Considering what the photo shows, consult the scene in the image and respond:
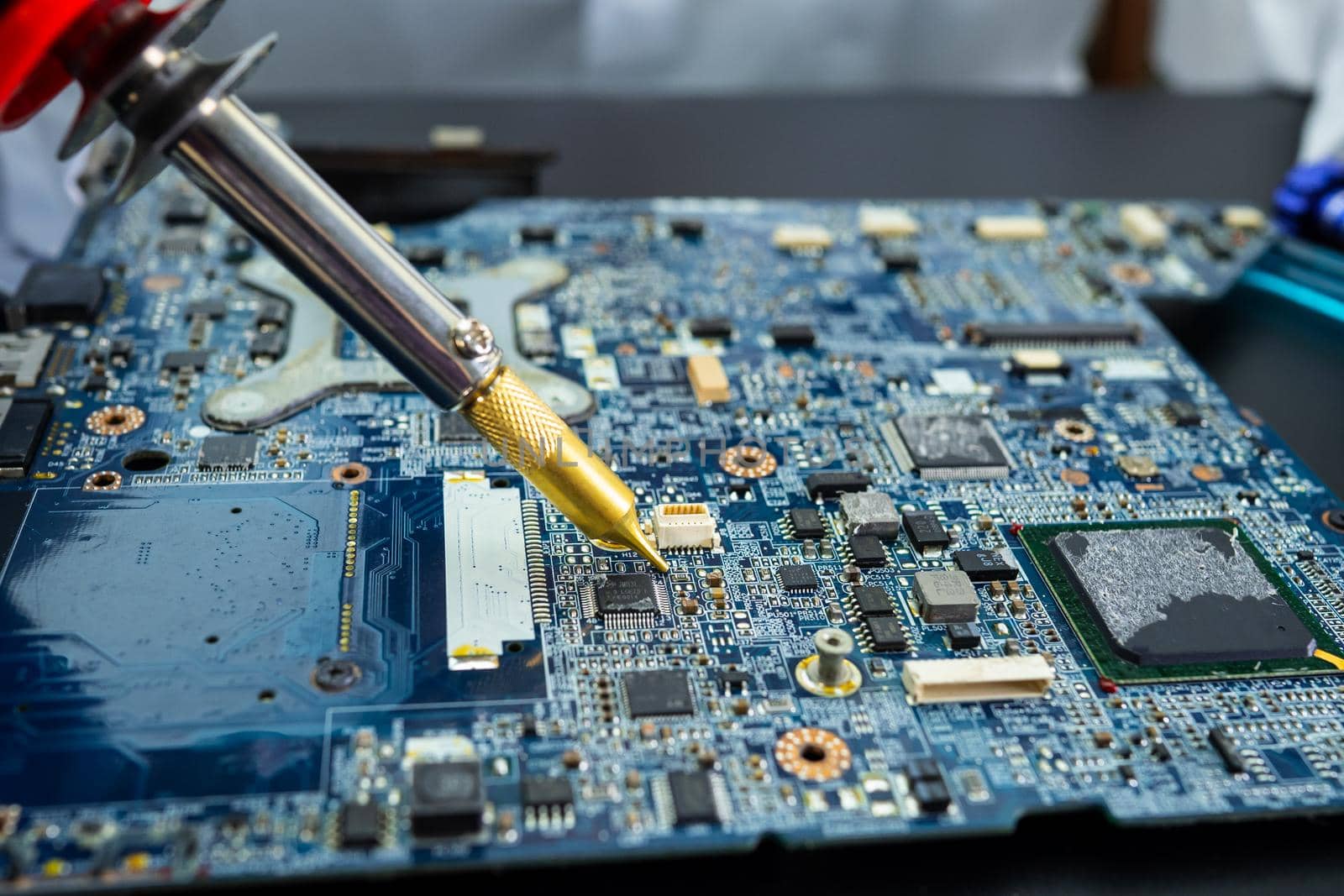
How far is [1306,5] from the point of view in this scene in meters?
8.77

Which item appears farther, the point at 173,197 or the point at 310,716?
the point at 173,197

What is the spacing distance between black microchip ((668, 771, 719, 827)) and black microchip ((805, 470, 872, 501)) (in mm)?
1354

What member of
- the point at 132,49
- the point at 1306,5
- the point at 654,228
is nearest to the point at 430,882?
the point at 132,49

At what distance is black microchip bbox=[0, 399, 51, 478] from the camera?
4512 millimetres

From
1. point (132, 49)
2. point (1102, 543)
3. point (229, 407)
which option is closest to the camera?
point (132, 49)

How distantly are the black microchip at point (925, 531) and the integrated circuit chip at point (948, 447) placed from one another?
294 mm

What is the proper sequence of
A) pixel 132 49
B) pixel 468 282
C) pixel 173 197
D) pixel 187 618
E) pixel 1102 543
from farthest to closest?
pixel 173 197, pixel 468 282, pixel 1102 543, pixel 187 618, pixel 132 49

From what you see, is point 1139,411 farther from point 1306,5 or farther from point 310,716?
point 1306,5

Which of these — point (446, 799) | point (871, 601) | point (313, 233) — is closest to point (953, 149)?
point (871, 601)

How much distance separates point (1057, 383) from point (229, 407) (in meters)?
3.13

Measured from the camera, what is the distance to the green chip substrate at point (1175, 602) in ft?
13.6

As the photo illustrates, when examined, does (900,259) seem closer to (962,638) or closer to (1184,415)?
(1184,415)

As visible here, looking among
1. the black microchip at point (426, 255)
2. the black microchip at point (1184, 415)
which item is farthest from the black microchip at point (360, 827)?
the black microchip at point (1184, 415)

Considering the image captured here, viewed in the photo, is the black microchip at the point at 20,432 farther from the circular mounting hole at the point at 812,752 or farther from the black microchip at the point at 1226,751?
the black microchip at the point at 1226,751
